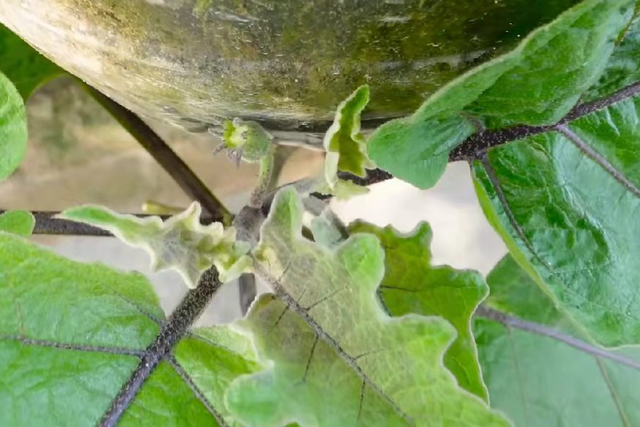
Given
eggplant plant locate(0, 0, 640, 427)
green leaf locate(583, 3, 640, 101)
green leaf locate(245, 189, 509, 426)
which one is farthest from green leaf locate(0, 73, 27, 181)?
green leaf locate(583, 3, 640, 101)

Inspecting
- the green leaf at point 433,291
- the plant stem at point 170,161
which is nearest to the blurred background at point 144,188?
the plant stem at point 170,161

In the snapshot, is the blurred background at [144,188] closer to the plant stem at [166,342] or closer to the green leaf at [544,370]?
the green leaf at [544,370]

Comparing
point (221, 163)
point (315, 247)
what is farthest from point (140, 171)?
point (315, 247)

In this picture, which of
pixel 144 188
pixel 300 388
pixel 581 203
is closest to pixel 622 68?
pixel 581 203

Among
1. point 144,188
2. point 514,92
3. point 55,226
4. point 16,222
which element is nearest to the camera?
point 514,92

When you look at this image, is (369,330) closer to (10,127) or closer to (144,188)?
(10,127)

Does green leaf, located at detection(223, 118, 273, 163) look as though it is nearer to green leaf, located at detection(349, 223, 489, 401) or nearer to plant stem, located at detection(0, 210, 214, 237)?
green leaf, located at detection(349, 223, 489, 401)

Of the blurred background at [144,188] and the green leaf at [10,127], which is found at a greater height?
the blurred background at [144,188]
